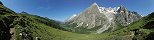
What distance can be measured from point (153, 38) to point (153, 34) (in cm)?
376

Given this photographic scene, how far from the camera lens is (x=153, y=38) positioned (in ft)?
635

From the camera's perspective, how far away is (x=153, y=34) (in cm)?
19650
